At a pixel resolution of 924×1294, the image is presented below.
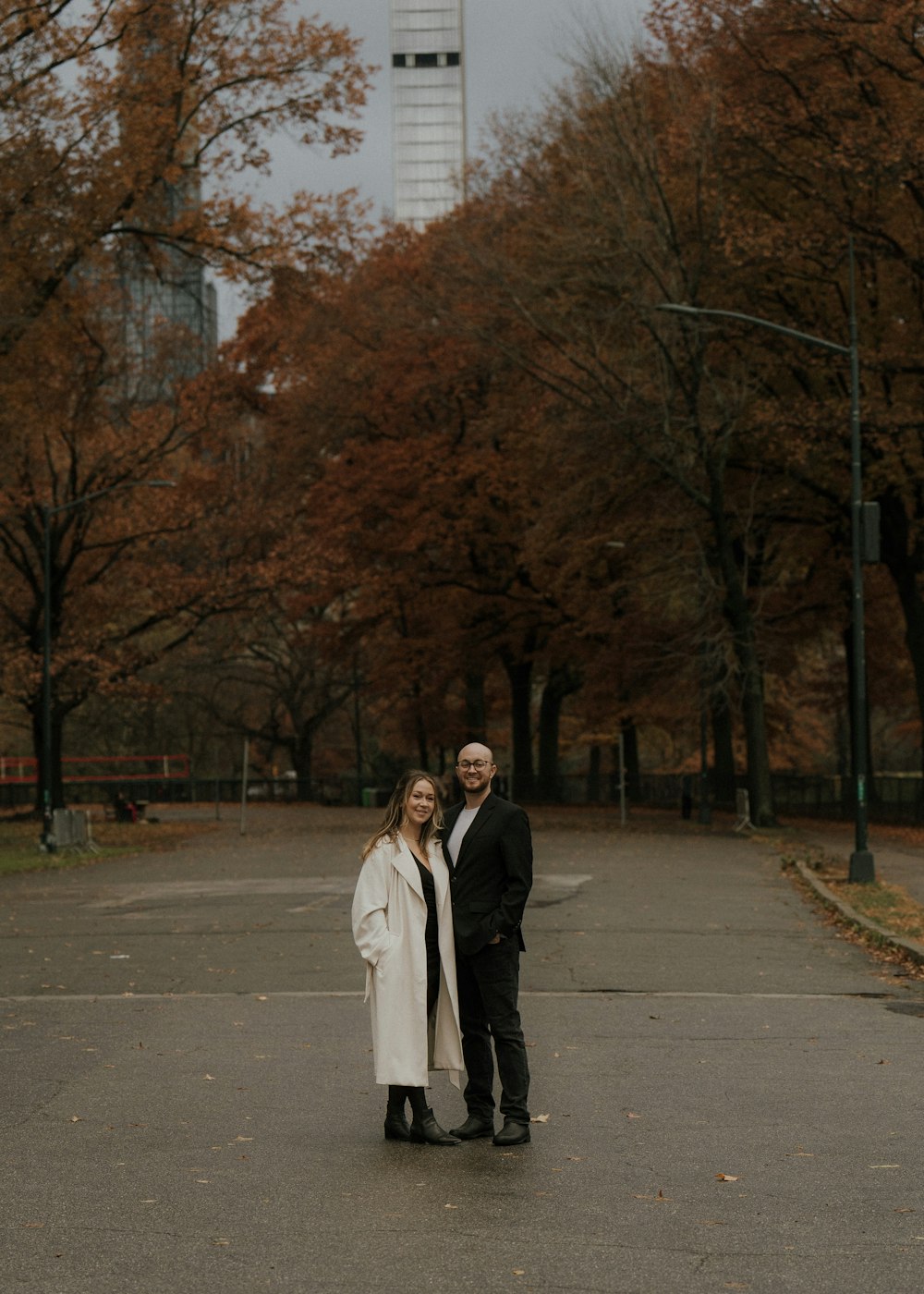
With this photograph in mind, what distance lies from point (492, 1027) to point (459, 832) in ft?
2.96

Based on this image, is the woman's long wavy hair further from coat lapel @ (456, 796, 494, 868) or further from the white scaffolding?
the white scaffolding

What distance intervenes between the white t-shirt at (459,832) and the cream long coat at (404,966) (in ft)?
0.37

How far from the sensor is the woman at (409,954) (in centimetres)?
795

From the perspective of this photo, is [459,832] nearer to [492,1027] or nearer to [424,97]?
[492,1027]

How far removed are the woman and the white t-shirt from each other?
0.08 m

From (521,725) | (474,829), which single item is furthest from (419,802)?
(521,725)

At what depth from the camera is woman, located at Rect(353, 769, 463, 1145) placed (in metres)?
7.95

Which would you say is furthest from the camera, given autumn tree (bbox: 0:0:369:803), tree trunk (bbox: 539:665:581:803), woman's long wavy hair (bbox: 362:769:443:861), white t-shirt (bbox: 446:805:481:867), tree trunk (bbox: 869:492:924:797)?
tree trunk (bbox: 539:665:581:803)

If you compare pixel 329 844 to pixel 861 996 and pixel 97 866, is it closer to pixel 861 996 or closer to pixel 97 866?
pixel 97 866

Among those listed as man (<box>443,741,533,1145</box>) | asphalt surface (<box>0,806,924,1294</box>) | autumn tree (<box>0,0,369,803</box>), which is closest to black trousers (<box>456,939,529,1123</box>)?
man (<box>443,741,533,1145</box>)

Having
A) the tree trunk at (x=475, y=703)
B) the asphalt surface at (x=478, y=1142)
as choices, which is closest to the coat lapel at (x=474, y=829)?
the asphalt surface at (x=478, y=1142)

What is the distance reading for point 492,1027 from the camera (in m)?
8.12

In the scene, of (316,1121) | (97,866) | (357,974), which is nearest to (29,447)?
(97,866)

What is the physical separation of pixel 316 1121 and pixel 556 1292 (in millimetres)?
3076
